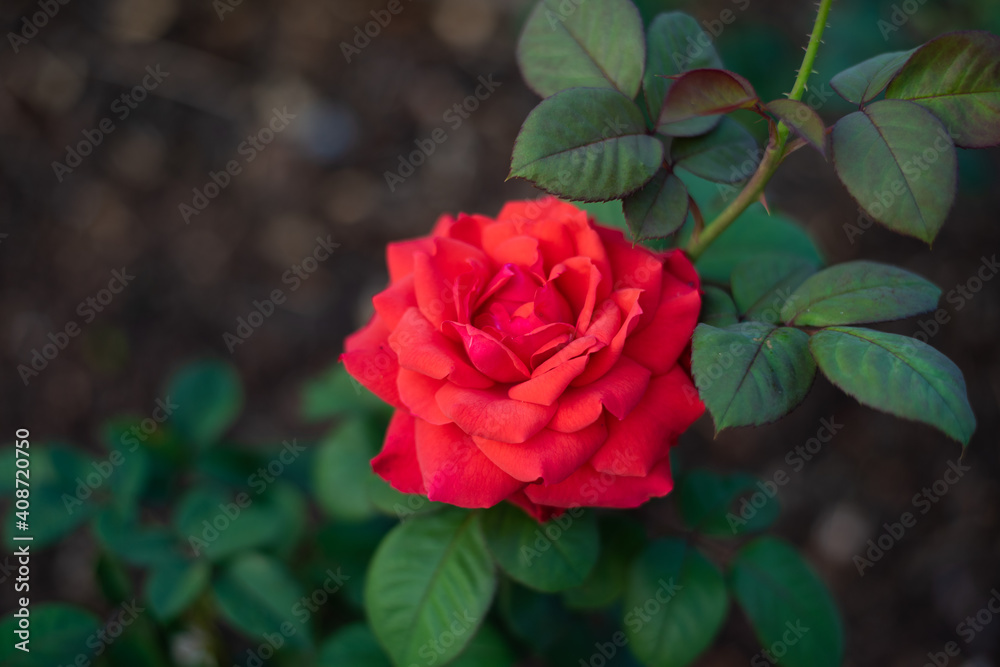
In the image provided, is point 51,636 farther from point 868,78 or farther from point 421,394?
point 868,78

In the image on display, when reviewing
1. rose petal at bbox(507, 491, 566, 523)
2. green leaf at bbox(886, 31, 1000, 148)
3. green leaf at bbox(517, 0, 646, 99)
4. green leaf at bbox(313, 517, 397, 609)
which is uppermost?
green leaf at bbox(517, 0, 646, 99)

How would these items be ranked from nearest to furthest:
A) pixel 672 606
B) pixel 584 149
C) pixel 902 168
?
pixel 902 168 → pixel 584 149 → pixel 672 606

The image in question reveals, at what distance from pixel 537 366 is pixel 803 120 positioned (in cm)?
44

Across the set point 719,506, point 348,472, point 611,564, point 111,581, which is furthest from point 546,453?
point 111,581

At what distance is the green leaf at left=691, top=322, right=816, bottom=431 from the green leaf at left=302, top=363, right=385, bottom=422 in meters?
0.98

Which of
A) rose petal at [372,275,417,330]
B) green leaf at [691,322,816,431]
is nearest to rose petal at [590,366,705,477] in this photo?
green leaf at [691,322,816,431]

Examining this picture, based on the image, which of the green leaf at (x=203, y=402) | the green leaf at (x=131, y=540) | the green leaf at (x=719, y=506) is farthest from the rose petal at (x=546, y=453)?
the green leaf at (x=203, y=402)

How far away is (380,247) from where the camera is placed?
307 cm

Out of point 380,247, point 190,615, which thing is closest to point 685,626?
point 190,615

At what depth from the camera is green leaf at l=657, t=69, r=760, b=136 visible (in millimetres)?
860

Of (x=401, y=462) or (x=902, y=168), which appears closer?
(x=902, y=168)

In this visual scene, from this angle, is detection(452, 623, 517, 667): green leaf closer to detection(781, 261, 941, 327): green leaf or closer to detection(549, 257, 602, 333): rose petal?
detection(549, 257, 602, 333): rose petal

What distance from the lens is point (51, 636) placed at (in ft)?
4.77

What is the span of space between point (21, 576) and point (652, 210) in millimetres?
2526
